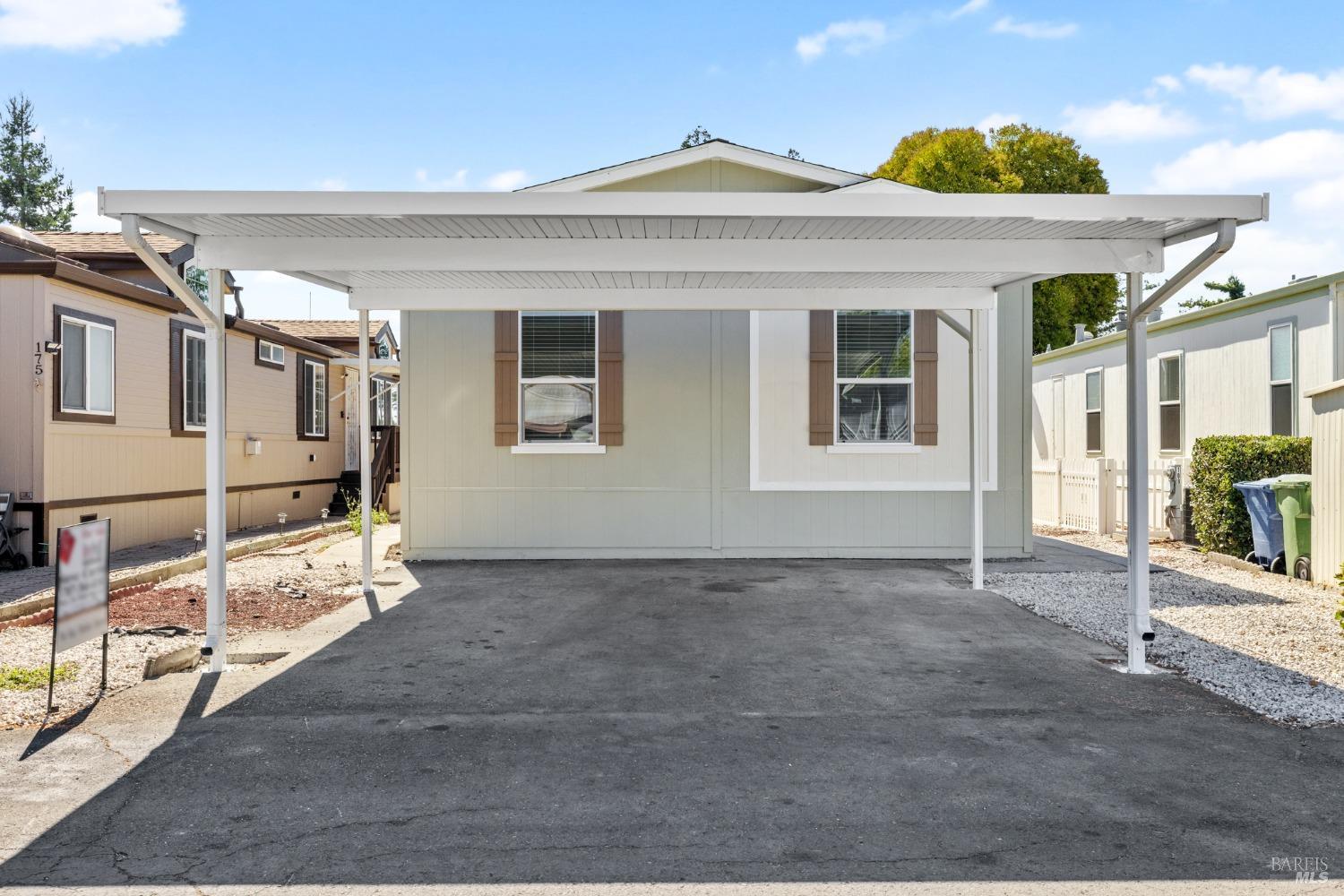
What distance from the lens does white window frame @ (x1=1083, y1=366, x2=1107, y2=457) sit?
15.4 m

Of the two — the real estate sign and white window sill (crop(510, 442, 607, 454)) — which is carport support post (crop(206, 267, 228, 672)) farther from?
white window sill (crop(510, 442, 607, 454))

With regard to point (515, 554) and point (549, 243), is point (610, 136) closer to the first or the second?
point (515, 554)

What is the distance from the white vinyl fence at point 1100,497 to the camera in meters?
12.6

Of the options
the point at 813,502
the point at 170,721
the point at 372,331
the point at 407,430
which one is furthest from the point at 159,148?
the point at 170,721

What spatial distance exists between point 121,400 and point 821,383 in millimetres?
8215

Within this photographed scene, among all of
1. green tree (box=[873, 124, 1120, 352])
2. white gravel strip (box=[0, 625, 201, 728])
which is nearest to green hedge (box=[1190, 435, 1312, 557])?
white gravel strip (box=[0, 625, 201, 728])

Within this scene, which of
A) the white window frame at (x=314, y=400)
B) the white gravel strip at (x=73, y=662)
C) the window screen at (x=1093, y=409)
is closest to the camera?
the white gravel strip at (x=73, y=662)

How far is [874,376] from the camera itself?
9.99 m

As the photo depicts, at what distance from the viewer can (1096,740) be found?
423 cm

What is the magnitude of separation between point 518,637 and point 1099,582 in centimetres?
560

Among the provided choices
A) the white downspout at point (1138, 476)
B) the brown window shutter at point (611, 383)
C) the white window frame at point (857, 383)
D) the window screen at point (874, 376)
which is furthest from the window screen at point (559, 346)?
the white downspout at point (1138, 476)

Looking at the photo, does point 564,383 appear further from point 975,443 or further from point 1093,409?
point 1093,409

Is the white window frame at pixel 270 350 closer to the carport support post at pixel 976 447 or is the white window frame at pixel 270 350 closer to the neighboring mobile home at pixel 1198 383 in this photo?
the carport support post at pixel 976 447

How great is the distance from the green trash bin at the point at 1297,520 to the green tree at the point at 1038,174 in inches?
683
